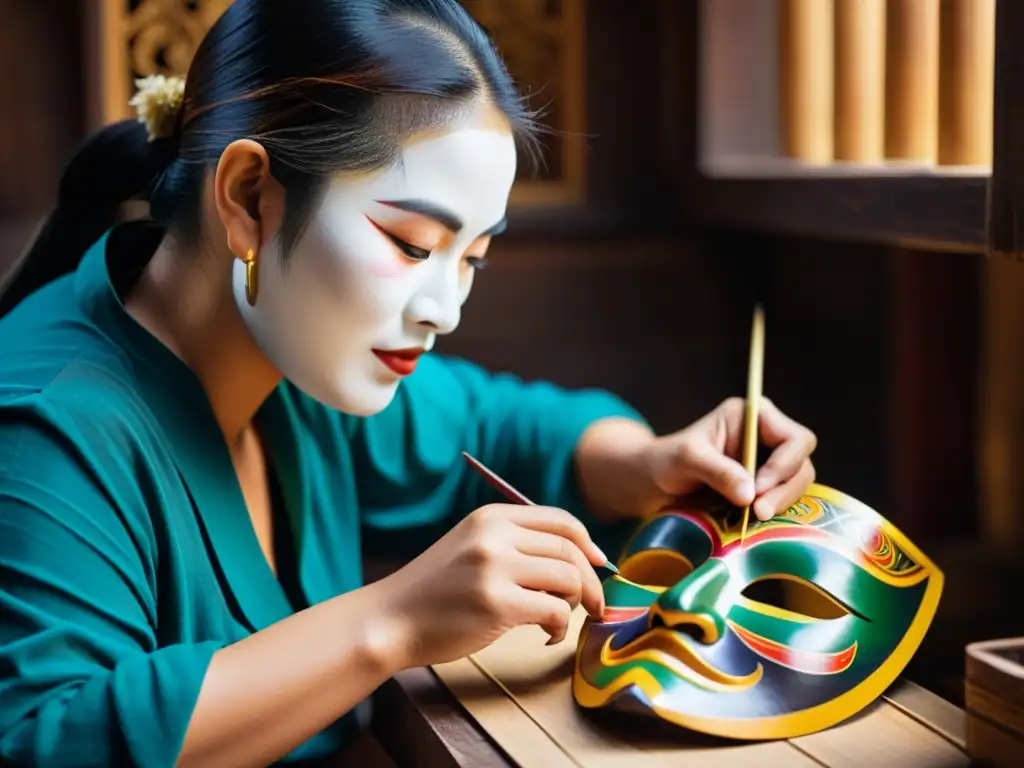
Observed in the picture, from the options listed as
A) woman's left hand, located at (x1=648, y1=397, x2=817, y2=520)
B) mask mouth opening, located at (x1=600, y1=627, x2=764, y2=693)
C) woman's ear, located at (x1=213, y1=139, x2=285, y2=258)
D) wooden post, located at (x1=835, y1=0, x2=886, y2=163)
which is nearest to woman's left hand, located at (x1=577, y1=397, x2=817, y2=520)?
woman's left hand, located at (x1=648, y1=397, x2=817, y2=520)

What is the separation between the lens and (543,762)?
81 centimetres

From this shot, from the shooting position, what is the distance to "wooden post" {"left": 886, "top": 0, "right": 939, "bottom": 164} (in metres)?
1.35

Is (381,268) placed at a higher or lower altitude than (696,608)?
higher

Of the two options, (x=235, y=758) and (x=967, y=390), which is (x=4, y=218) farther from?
(x=967, y=390)

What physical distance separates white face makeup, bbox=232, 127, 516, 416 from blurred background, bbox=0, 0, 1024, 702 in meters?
0.64

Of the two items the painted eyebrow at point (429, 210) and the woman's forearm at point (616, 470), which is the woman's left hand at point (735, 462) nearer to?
the woman's forearm at point (616, 470)

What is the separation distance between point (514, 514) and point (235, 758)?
23cm

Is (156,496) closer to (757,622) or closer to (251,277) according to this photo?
(251,277)

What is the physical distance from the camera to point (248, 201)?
93 centimetres

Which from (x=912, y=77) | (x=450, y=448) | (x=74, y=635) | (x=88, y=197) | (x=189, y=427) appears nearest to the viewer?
(x=74, y=635)

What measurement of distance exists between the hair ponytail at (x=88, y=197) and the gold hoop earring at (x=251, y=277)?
17 cm

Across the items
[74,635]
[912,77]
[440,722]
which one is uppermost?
[912,77]

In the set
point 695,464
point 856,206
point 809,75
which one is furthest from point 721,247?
point 695,464

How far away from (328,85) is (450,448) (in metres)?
0.43
